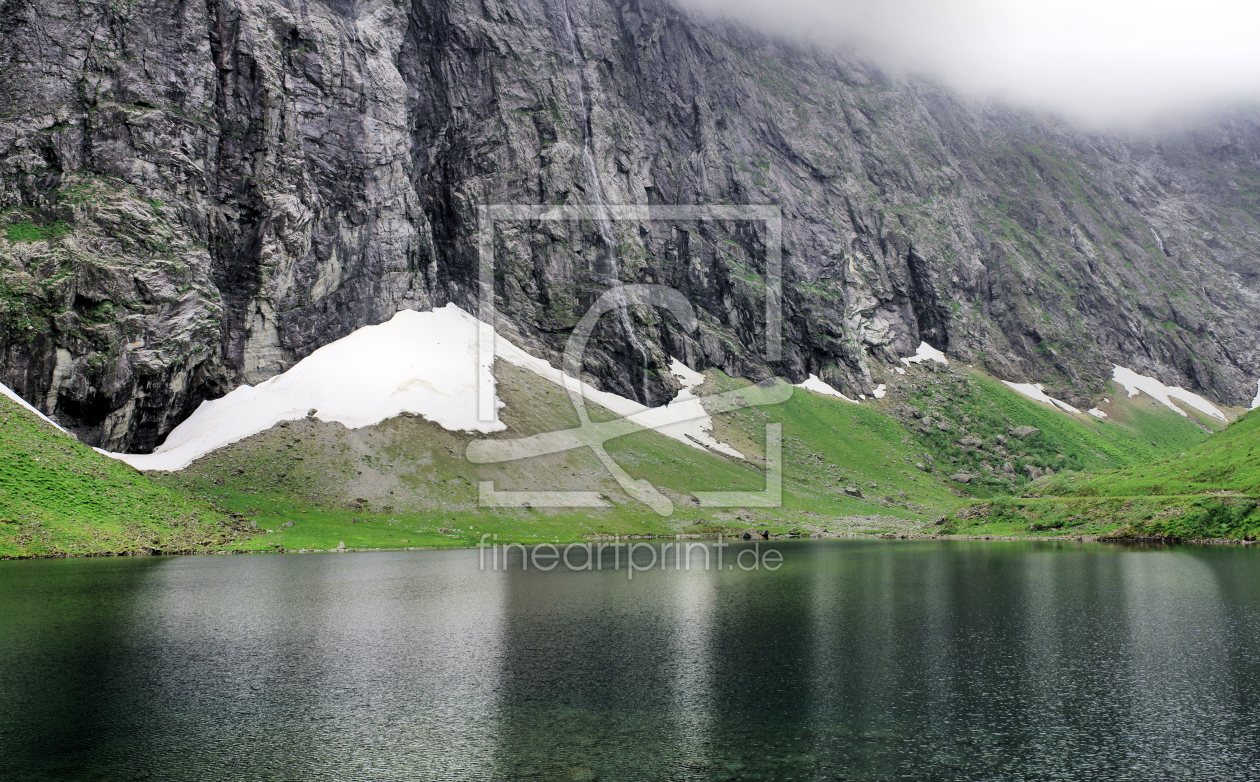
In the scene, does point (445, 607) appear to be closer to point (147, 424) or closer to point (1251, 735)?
point (1251, 735)

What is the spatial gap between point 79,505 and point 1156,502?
409 ft

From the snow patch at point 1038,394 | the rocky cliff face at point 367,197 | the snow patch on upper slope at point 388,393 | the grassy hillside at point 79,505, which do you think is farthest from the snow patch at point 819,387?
the grassy hillside at point 79,505

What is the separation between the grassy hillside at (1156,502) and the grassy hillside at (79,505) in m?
102

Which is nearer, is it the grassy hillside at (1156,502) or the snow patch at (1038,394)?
the grassy hillside at (1156,502)

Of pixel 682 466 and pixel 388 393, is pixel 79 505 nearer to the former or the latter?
pixel 388 393

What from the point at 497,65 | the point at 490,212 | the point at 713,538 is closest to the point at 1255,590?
the point at 713,538

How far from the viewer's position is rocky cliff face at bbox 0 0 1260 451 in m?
96.9

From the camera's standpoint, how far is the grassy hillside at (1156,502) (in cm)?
8456

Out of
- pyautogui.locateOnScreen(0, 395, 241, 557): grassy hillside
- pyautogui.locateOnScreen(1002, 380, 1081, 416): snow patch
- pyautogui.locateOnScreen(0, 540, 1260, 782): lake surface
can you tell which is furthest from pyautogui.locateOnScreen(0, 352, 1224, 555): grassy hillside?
pyautogui.locateOnScreen(0, 540, 1260, 782): lake surface

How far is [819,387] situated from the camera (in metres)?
174

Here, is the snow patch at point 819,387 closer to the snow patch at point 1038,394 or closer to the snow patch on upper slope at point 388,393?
the snow patch on upper slope at point 388,393

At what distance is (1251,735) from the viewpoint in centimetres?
2347

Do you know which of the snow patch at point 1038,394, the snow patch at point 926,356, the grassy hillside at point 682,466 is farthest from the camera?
the snow patch at point 926,356

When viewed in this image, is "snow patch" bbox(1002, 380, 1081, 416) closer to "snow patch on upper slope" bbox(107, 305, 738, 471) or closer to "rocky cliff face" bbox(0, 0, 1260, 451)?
"rocky cliff face" bbox(0, 0, 1260, 451)
